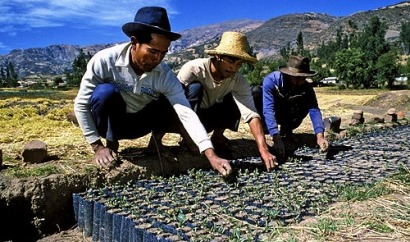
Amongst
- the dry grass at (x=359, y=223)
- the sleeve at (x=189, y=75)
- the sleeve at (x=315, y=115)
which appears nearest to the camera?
the dry grass at (x=359, y=223)

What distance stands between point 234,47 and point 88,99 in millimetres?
1130

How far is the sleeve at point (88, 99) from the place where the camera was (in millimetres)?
2945

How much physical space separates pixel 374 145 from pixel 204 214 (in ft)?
9.22

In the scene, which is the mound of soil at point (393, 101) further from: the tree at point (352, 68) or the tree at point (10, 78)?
the tree at point (10, 78)

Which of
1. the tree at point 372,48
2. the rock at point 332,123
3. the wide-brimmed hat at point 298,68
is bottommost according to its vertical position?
the tree at point 372,48

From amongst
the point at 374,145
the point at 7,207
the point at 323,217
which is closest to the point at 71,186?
Result: the point at 7,207

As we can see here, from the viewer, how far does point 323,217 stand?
2.20 metres

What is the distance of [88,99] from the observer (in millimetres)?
2971

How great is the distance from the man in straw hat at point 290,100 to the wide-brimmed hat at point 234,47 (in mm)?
673

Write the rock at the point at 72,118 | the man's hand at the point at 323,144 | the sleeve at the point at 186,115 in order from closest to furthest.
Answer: the sleeve at the point at 186,115
the man's hand at the point at 323,144
the rock at the point at 72,118

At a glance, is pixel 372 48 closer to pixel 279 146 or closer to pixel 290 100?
pixel 290 100

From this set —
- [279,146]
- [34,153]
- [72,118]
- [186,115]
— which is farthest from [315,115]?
[72,118]

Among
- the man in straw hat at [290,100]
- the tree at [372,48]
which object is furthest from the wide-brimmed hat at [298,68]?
the tree at [372,48]

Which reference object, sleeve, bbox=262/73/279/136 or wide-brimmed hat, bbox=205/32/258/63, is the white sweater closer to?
wide-brimmed hat, bbox=205/32/258/63
